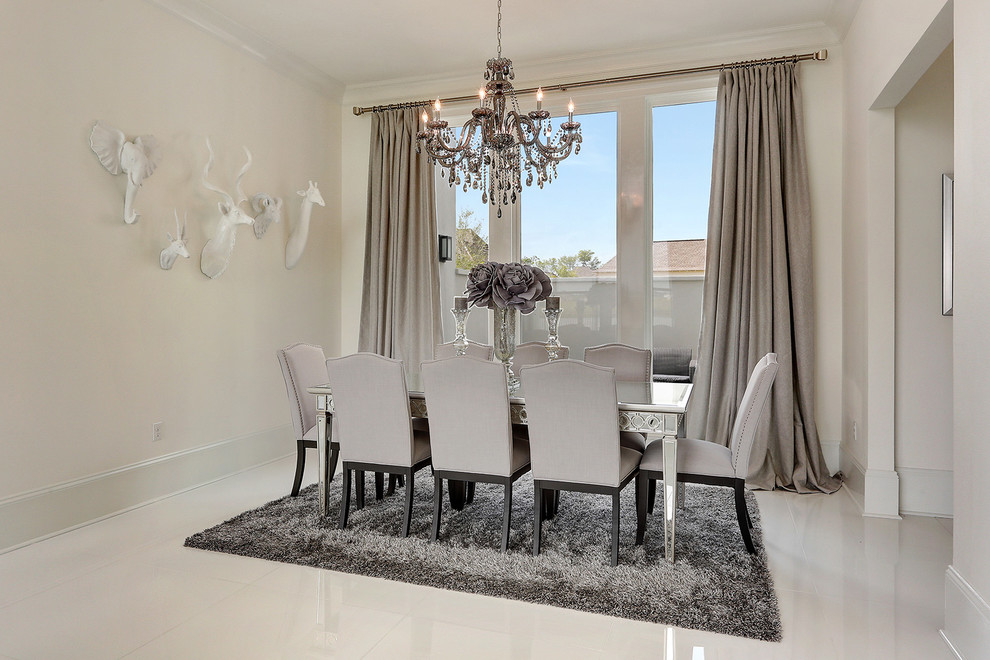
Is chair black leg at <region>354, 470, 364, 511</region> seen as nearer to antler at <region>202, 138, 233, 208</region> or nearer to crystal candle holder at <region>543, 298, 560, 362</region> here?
crystal candle holder at <region>543, 298, 560, 362</region>

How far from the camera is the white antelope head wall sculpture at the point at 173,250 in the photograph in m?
3.65

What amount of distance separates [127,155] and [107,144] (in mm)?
105

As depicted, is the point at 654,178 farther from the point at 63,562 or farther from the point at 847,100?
the point at 63,562

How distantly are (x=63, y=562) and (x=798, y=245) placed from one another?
443cm

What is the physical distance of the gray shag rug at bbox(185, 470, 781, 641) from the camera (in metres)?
2.35

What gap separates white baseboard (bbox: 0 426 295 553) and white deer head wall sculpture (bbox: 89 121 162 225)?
1.41m

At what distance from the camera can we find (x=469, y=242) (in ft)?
17.2

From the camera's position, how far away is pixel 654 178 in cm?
471

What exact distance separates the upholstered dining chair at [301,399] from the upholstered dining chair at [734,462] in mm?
1690

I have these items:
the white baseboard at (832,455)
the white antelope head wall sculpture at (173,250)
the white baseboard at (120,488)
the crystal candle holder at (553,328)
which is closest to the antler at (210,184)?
the white antelope head wall sculpture at (173,250)

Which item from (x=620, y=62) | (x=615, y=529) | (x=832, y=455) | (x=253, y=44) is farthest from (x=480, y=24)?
(x=832, y=455)

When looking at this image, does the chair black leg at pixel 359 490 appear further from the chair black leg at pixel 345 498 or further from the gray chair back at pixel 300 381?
the gray chair back at pixel 300 381

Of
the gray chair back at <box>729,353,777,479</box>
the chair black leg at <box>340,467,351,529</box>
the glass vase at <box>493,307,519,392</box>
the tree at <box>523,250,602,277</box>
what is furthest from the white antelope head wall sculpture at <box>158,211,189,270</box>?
the gray chair back at <box>729,353,777,479</box>

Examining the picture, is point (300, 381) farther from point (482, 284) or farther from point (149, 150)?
point (149, 150)
